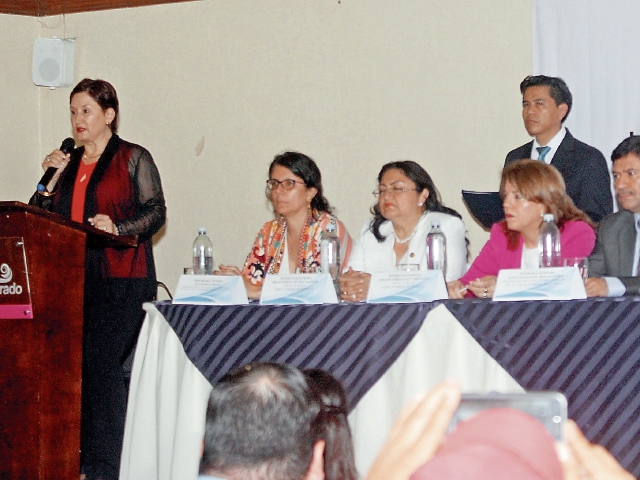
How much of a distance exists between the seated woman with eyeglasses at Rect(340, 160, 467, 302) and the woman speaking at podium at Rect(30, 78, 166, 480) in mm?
886

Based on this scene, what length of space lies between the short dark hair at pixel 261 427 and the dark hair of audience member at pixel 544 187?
90.4 inches

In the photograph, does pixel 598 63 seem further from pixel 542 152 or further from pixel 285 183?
pixel 285 183

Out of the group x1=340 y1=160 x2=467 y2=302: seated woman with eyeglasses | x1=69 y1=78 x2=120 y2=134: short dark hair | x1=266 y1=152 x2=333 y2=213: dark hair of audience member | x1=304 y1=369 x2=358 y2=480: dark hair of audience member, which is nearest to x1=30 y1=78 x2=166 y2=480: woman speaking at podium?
x1=69 y1=78 x2=120 y2=134: short dark hair

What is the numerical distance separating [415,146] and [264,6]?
1321 mm

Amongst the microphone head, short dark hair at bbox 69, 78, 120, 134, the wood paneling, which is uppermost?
the wood paneling

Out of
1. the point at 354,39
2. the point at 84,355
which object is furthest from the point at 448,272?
the point at 354,39

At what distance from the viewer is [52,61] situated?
5707mm

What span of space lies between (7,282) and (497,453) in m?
2.73

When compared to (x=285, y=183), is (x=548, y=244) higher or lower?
lower

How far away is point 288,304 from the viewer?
2.77 meters

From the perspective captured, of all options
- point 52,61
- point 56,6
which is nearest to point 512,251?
point 52,61

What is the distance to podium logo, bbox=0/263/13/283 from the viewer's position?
2.93 m

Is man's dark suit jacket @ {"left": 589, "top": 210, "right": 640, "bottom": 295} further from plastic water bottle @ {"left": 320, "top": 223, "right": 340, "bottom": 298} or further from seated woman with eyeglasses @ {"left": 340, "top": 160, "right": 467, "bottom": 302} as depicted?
plastic water bottle @ {"left": 320, "top": 223, "right": 340, "bottom": 298}

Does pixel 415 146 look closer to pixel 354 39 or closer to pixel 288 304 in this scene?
pixel 354 39
